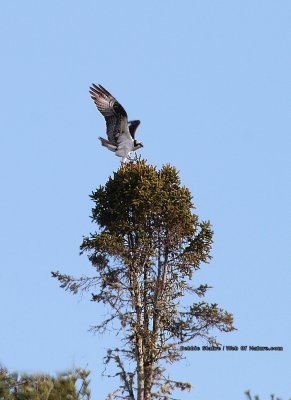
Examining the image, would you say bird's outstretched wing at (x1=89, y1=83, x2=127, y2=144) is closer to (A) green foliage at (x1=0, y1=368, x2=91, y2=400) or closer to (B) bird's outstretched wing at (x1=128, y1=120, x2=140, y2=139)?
(B) bird's outstretched wing at (x1=128, y1=120, x2=140, y2=139)

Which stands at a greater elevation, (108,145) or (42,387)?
(108,145)

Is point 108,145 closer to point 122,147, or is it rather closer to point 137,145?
point 122,147

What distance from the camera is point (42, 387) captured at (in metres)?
34.5

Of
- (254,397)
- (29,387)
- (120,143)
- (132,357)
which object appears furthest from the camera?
(120,143)

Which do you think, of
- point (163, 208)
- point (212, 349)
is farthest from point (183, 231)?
point (212, 349)

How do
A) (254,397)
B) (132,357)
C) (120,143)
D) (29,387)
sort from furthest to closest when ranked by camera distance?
(120,143) → (132,357) → (29,387) → (254,397)

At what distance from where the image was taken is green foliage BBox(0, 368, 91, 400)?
34750 mm

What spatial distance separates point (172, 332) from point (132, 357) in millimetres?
1570

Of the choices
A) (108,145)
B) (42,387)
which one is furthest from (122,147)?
(42,387)

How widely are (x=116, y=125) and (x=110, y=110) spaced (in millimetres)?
597

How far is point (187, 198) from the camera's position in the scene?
152 ft

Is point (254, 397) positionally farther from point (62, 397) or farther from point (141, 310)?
point (141, 310)

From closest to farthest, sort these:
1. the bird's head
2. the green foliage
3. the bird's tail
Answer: the green foliage, the bird's tail, the bird's head

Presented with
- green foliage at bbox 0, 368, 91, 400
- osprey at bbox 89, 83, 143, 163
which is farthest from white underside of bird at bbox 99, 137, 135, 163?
green foliage at bbox 0, 368, 91, 400
